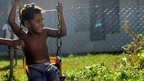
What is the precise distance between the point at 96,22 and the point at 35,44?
12.7 metres

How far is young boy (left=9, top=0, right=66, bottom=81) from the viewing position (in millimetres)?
5570

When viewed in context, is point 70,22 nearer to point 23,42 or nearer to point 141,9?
point 141,9

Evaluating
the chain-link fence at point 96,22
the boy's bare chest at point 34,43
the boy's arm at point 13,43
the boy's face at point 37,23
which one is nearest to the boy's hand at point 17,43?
the boy's arm at point 13,43

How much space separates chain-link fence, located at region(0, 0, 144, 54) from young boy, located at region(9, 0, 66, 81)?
11715 millimetres

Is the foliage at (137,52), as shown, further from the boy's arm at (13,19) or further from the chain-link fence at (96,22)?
the chain-link fence at (96,22)

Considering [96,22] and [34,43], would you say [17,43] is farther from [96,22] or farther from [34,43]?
[96,22]

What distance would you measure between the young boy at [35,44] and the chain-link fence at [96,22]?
11715 millimetres

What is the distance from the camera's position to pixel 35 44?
5.68m

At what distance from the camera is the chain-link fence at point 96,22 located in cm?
1761

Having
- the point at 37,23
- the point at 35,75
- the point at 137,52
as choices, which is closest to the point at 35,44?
the point at 37,23

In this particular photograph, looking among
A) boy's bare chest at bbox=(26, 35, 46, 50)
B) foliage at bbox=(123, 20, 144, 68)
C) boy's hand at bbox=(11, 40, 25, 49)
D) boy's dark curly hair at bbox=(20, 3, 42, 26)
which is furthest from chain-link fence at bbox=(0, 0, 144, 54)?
boy's hand at bbox=(11, 40, 25, 49)

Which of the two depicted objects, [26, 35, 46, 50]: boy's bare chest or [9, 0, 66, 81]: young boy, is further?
[26, 35, 46, 50]: boy's bare chest

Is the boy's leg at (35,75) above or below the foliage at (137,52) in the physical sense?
above

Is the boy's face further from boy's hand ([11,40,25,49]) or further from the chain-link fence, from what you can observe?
the chain-link fence
